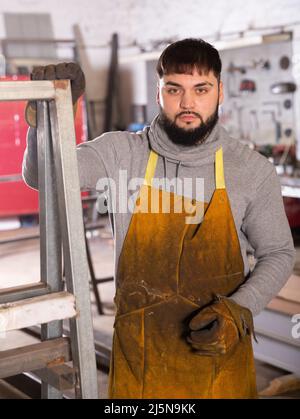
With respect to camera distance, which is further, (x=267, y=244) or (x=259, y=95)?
(x=259, y=95)

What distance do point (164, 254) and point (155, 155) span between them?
29 cm

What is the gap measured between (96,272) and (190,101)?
3862 mm

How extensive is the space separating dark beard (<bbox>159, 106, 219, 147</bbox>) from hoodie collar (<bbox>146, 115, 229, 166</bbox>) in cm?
1

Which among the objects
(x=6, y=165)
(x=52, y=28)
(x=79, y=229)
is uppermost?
(x=52, y=28)

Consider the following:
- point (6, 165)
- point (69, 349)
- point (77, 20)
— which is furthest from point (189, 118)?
point (77, 20)

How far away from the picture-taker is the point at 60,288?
4.17ft

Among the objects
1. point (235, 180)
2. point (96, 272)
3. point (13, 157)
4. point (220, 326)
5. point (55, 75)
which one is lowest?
point (96, 272)

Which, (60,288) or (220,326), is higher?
(60,288)

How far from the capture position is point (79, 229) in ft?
3.99

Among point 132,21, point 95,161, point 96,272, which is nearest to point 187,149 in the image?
point 95,161

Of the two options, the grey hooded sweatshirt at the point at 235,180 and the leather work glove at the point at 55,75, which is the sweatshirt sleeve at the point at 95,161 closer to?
the grey hooded sweatshirt at the point at 235,180

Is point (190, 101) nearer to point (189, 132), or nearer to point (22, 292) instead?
point (189, 132)

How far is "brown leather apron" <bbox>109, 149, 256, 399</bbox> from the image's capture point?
5.82 feet
